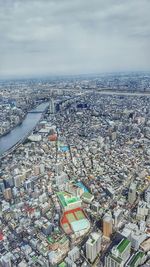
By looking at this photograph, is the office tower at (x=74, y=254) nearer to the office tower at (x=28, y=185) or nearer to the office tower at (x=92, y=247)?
the office tower at (x=92, y=247)

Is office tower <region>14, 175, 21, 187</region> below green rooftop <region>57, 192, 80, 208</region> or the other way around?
the other way around

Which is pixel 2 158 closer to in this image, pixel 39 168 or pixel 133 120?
pixel 39 168

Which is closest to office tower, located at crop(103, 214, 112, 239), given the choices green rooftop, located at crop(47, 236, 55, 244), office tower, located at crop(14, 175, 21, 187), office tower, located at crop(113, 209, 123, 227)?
office tower, located at crop(113, 209, 123, 227)

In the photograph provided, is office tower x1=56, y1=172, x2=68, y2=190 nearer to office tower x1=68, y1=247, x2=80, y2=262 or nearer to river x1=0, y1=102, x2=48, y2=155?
office tower x1=68, y1=247, x2=80, y2=262

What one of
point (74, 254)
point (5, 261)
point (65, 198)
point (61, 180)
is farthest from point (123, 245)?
point (61, 180)

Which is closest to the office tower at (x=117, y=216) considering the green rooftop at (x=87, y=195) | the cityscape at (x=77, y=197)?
the cityscape at (x=77, y=197)

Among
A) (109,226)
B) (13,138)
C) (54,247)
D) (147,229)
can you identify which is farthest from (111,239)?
(13,138)

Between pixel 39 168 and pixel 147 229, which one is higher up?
pixel 39 168
